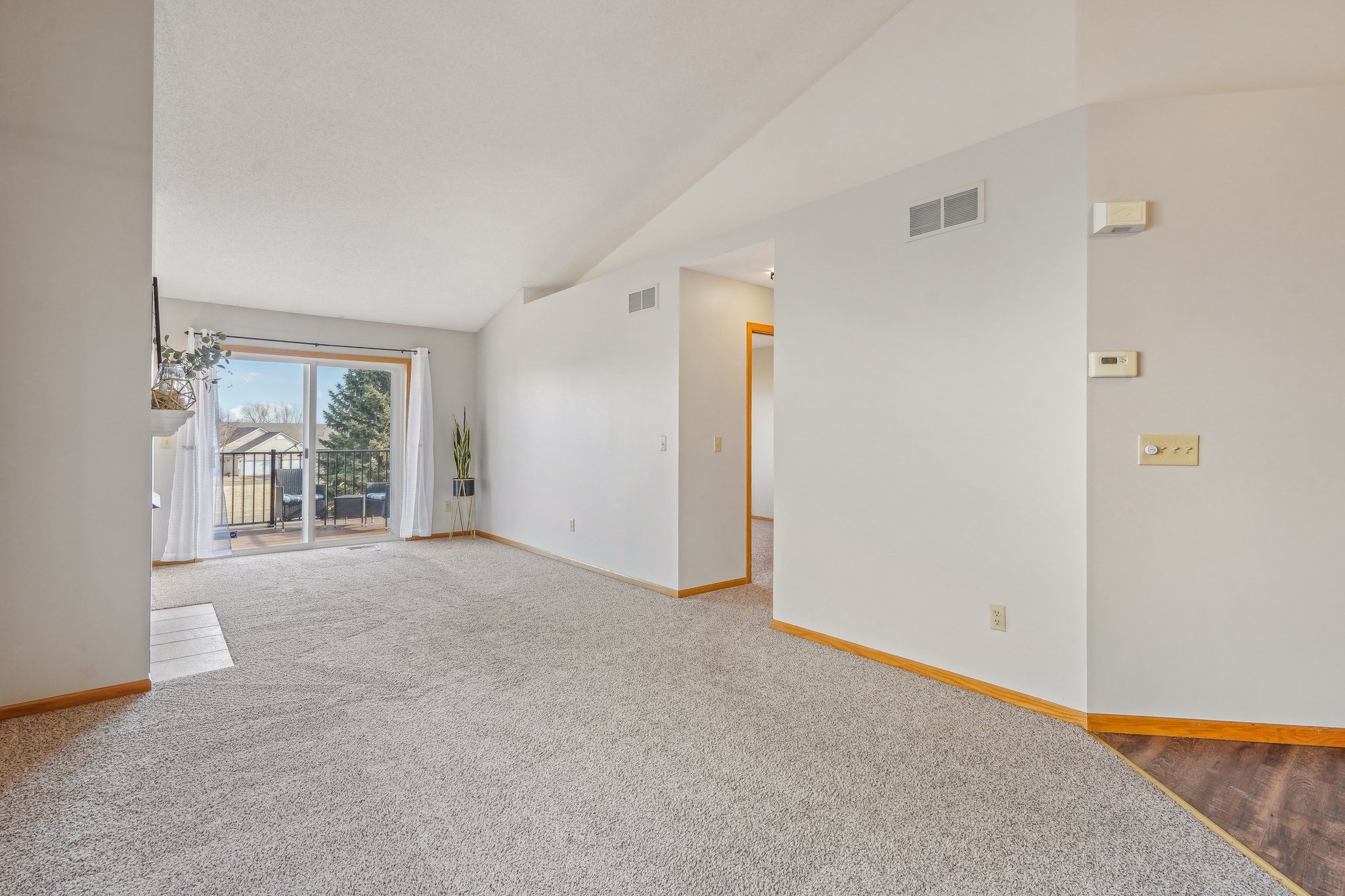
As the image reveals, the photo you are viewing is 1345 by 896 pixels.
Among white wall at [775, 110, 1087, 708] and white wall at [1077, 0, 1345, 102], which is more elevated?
white wall at [1077, 0, 1345, 102]

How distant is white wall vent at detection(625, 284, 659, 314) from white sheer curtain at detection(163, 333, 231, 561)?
13.1ft

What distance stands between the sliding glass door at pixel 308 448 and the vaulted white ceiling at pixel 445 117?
1.25 meters

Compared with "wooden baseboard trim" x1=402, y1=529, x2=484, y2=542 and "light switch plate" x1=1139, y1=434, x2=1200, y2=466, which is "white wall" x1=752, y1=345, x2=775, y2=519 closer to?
"wooden baseboard trim" x1=402, y1=529, x2=484, y2=542

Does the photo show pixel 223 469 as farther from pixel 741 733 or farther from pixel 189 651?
pixel 741 733

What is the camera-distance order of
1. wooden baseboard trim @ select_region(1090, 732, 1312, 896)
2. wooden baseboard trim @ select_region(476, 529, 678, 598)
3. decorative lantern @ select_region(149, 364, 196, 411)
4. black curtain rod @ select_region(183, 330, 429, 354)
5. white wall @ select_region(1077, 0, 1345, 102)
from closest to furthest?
wooden baseboard trim @ select_region(1090, 732, 1312, 896) → white wall @ select_region(1077, 0, 1345, 102) → decorative lantern @ select_region(149, 364, 196, 411) → wooden baseboard trim @ select_region(476, 529, 678, 598) → black curtain rod @ select_region(183, 330, 429, 354)

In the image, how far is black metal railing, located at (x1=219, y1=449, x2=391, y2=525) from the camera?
6191 millimetres

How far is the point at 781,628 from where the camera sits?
3.83 m

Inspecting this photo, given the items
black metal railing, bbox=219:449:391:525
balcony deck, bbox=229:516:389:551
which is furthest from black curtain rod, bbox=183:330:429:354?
balcony deck, bbox=229:516:389:551

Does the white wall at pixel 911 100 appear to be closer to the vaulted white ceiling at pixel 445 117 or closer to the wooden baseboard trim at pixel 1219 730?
the vaulted white ceiling at pixel 445 117

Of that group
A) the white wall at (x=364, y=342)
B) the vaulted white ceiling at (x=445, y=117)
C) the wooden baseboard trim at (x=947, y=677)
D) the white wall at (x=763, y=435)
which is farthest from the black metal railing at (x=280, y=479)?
the wooden baseboard trim at (x=947, y=677)

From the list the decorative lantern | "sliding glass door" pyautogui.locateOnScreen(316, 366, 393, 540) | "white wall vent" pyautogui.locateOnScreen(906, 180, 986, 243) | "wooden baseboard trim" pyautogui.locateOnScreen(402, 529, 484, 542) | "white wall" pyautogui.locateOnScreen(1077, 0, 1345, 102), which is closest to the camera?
"white wall" pyautogui.locateOnScreen(1077, 0, 1345, 102)

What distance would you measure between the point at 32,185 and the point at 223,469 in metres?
4.10

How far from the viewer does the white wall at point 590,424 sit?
4.71 m

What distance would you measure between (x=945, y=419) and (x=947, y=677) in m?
1.25
